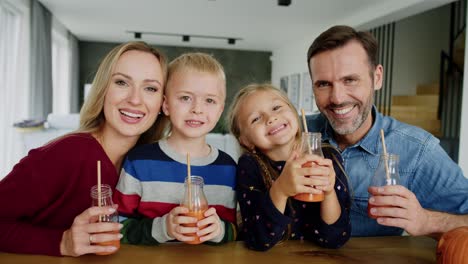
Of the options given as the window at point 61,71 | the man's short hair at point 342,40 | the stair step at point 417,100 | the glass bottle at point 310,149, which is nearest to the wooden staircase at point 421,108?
the stair step at point 417,100

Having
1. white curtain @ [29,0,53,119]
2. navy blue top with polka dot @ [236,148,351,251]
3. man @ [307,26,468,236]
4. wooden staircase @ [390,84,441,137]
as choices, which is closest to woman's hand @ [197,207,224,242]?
navy blue top with polka dot @ [236,148,351,251]

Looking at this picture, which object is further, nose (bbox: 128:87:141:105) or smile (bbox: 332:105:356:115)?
smile (bbox: 332:105:356:115)

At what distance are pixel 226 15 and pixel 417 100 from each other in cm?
422

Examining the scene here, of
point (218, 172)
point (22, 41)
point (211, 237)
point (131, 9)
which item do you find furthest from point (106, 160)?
point (131, 9)

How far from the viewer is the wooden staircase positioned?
23.2 feet

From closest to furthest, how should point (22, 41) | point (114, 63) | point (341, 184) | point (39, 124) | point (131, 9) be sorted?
1. point (341, 184)
2. point (114, 63)
3. point (39, 124)
4. point (22, 41)
5. point (131, 9)

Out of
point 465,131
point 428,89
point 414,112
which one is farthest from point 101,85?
point 428,89

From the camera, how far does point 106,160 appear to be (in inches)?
53.4

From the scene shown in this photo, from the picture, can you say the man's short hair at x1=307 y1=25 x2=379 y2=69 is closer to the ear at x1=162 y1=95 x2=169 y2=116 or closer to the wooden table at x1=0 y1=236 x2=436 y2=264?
the ear at x1=162 y1=95 x2=169 y2=116

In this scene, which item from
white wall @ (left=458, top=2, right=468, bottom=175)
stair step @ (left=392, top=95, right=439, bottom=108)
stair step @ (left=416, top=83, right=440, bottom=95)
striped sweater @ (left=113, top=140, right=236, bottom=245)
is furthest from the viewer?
stair step @ (left=416, top=83, right=440, bottom=95)

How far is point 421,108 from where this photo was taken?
23.9 feet

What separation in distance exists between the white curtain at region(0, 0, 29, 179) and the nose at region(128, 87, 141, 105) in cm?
449

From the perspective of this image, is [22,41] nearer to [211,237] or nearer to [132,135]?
[132,135]

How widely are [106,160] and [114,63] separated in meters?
0.35
